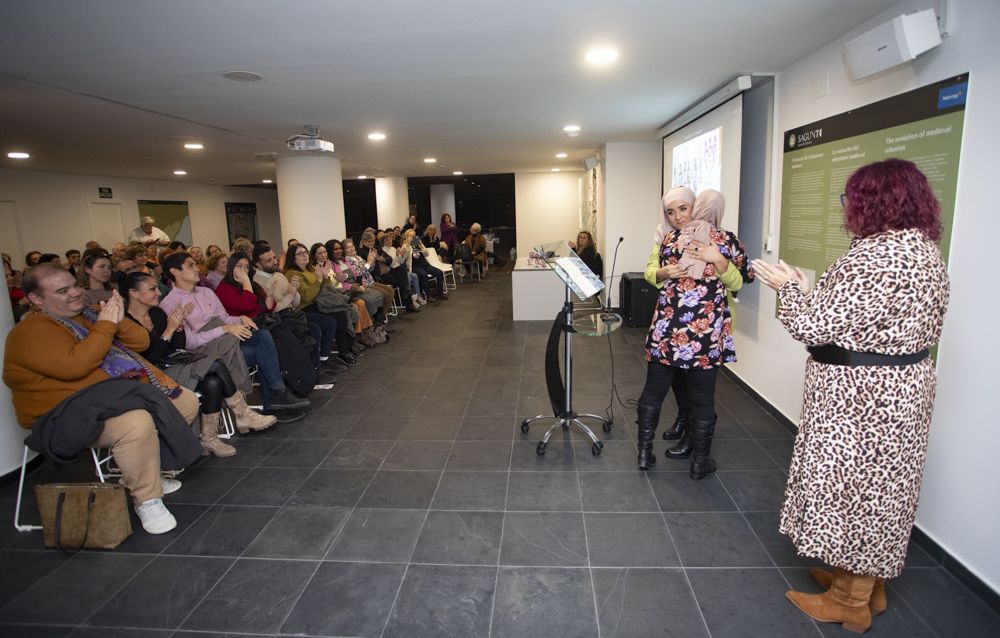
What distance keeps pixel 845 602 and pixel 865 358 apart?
0.94 metres

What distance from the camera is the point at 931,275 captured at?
166 centimetres

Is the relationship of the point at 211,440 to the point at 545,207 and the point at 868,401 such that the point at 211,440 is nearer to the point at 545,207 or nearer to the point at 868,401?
the point at 868,401

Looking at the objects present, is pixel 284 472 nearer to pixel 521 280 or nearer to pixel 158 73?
pixel 158 73

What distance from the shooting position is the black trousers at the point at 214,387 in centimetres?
348

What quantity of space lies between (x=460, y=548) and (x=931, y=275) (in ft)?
6.94

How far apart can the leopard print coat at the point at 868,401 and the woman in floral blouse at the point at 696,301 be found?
83 cm

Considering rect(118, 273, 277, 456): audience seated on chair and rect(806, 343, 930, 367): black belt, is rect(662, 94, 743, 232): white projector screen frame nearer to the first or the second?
rect(806, 343, 930, 367): black belt

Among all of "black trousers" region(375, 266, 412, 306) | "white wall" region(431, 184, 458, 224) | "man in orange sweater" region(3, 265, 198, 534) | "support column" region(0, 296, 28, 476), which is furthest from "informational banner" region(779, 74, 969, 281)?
"white wall" region(431, 184, 458, 224)

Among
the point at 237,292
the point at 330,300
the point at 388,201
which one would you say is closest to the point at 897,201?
the point at 237,292

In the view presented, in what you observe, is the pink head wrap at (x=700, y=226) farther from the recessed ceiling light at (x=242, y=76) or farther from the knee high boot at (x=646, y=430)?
the recessed ceiling light at (x=242, y=76)

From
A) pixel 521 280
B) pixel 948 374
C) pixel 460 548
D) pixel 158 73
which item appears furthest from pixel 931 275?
pixel 521 280

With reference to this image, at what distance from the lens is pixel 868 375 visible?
174cm

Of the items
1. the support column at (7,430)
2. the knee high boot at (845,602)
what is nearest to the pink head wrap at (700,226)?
the knee high boot at (845,602)

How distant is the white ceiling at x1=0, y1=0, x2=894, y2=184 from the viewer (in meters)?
2.51
